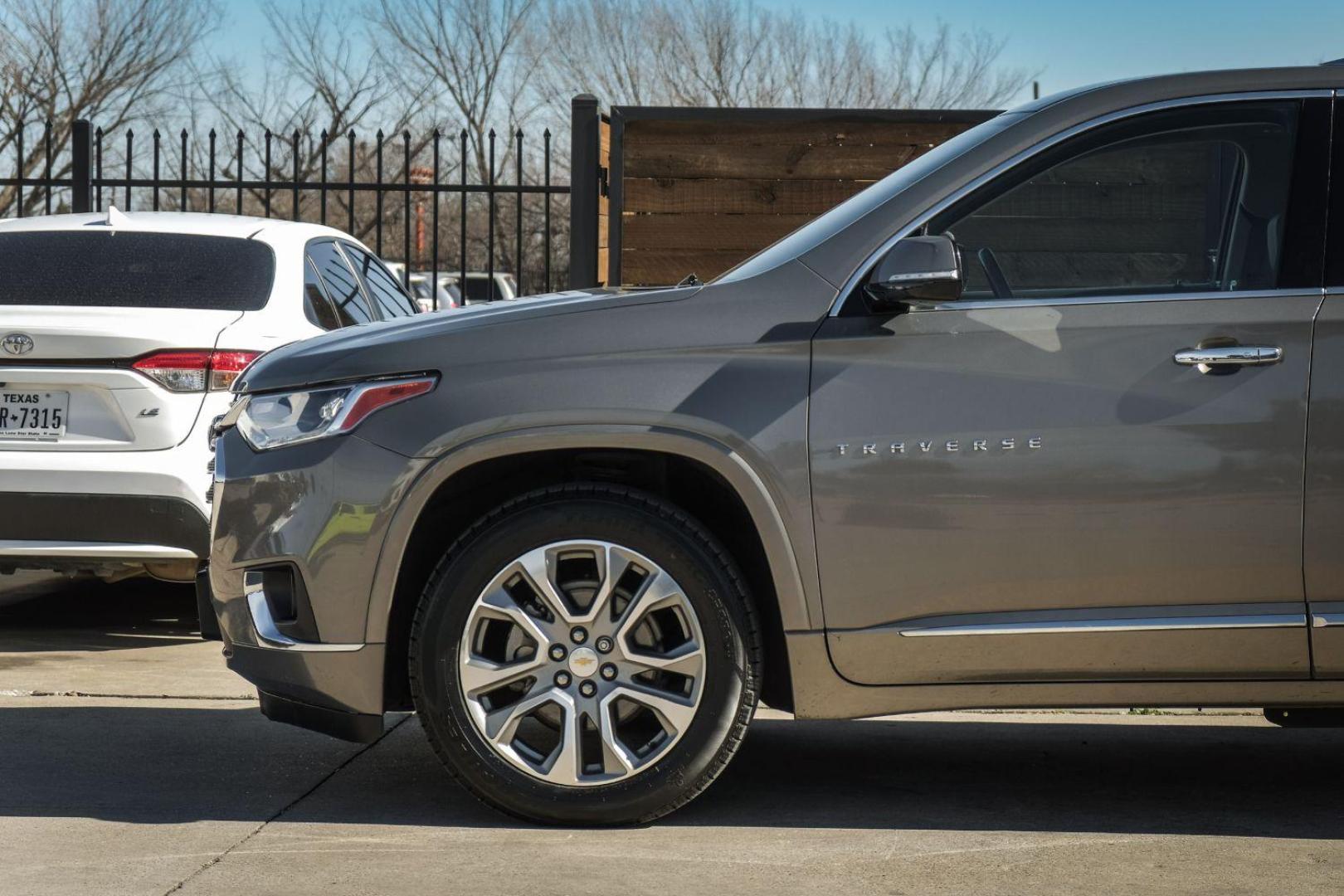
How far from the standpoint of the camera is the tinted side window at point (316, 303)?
271 inches

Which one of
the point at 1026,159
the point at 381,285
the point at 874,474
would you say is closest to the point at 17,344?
the point at 381,285

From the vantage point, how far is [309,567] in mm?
4090

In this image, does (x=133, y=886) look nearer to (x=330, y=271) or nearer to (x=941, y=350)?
(x=941, y=350)

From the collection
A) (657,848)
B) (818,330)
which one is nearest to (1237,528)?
(818,330)

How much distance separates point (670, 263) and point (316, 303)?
2.66m

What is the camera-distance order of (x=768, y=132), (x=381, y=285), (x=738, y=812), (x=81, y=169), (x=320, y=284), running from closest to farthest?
1. (x=738, y=812)
2. (x=320, y=284)
3. (x=381, y=285)
4. (x=768, y=132)
5. (x=81, y=169)

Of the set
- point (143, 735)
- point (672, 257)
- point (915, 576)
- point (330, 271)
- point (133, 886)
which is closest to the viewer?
point (133, 886)

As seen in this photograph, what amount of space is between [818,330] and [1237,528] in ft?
3.50

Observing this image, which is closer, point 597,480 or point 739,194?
point 597,480

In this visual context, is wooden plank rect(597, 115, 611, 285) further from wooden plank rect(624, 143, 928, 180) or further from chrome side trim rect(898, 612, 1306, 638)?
chrome side trim rect(898, 612, 1306, 638)

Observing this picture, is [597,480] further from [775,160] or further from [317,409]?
[775,160]

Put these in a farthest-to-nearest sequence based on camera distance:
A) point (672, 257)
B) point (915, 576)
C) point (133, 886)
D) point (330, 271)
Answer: point (672, 257), point (330, 271), point (915, 576), point (133, 886)

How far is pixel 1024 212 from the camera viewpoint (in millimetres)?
4188

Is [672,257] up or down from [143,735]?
up
